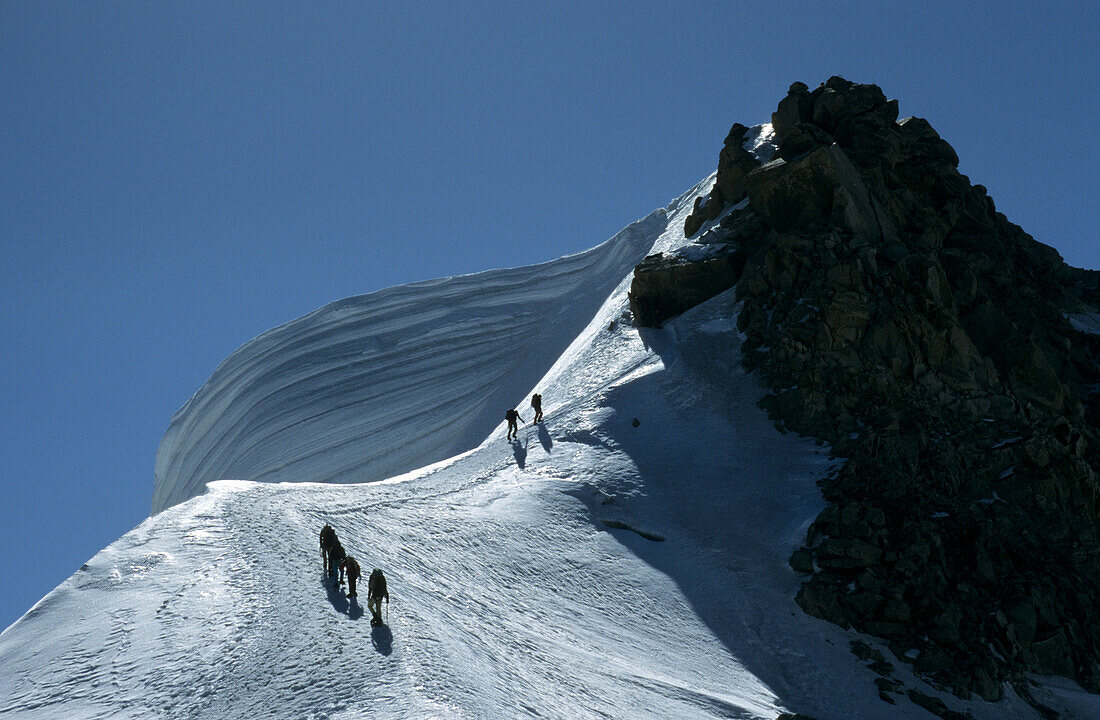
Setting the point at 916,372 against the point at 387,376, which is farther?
the point at 387,376

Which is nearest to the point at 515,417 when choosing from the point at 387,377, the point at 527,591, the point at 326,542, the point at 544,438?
the point at 544,438

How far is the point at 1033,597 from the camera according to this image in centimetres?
2545

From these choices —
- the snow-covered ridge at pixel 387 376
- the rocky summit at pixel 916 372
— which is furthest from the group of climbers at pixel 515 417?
the snow-covered ridge at pixel 387 376

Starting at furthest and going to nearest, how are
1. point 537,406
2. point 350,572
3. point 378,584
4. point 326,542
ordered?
point 537,406 < point 326,542 < point 350,572 < point 378,584

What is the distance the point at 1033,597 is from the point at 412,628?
710 inches

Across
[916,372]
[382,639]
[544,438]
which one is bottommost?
[382,639]

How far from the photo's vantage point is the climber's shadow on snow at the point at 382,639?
16472mm

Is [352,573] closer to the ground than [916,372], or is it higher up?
closer to the ground

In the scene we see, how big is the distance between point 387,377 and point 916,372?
107ft

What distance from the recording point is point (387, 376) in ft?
183

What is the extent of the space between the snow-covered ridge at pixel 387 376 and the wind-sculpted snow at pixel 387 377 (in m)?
0.09

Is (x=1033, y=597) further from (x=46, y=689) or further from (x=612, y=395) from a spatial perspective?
(x=46, y=689)

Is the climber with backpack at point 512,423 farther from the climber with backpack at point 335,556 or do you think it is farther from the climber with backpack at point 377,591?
the climber with backpack at point 377,591

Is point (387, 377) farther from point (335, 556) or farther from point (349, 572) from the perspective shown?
point (349, 572)
